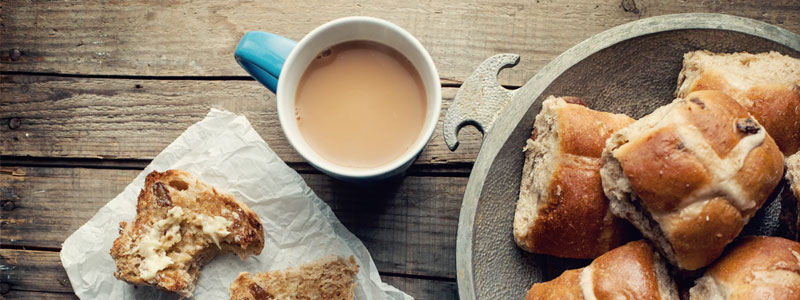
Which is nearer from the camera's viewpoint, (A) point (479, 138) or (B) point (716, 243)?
(B) point (716, 243)

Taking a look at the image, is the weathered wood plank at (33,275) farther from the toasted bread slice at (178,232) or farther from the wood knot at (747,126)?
the wood knot at (747,126)

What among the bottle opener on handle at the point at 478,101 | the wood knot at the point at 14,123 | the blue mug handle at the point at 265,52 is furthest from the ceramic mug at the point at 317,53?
the wood knot at the point at 14,123

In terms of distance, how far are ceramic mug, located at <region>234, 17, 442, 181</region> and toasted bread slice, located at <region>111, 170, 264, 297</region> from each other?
364 millimetres

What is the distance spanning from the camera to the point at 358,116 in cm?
130

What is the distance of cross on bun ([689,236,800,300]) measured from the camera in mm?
1120

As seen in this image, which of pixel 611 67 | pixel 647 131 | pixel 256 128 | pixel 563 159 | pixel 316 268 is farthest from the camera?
pixel 256 128

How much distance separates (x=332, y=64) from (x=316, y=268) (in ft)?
1.92

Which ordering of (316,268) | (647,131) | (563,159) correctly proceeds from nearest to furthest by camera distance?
(647,131) → (563,159) → (316,268)

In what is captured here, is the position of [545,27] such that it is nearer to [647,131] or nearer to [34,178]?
[647,131]

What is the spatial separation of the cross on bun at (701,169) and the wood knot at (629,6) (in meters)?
0.52

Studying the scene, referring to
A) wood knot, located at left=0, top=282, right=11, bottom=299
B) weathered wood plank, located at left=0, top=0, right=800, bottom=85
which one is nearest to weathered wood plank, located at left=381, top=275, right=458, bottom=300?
weathered wood plank, located at left=0, top=0, right=800, bottom=85

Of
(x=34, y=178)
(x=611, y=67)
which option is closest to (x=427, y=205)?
(x=611, y=67)

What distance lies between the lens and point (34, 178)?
1.69 meters

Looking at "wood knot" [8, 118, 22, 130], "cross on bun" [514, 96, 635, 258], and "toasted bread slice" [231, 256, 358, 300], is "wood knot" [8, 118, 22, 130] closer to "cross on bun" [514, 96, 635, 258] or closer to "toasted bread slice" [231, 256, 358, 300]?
"toasted bread slice" [231, 256, 358, 300]
